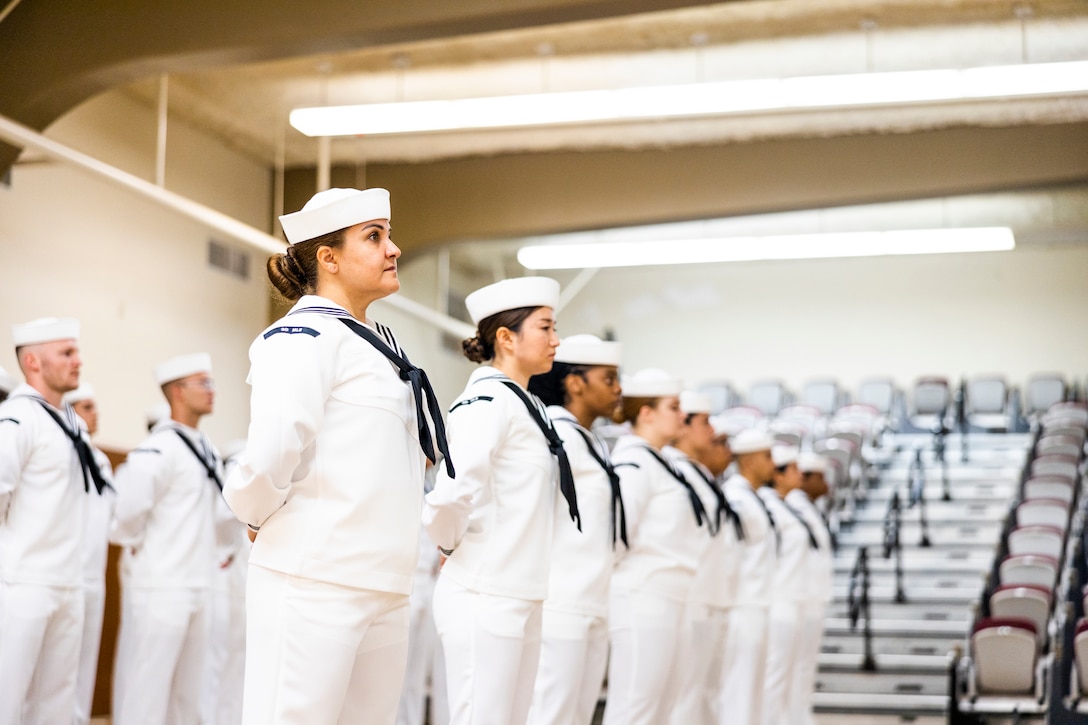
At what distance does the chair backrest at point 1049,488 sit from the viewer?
1277cm

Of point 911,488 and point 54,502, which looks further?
point 911,488

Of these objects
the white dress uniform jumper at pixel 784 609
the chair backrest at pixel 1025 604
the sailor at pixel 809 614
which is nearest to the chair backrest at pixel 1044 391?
the chair backrest at pixel 1025 604

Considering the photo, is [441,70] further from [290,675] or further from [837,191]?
[290,675]

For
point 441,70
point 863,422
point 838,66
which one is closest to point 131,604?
point 441,70

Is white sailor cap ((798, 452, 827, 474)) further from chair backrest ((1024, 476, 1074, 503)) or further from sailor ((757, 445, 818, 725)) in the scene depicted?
chair backrest ((1024, 476, 1074, 503))

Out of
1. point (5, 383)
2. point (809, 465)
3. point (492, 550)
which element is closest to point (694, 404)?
point (809, 465)

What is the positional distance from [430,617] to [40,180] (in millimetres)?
5647

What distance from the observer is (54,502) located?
16.8ft

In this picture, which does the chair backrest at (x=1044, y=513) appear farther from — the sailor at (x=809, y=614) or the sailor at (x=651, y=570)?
the sailor at (x=651, y=570)

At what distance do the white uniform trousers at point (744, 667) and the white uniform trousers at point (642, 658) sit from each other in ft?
6.84

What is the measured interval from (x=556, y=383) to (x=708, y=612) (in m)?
1.88

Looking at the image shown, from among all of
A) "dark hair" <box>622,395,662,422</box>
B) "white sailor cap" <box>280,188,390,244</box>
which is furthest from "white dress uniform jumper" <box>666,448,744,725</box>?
"white sailor cap" <box>280,188,390,244</box>

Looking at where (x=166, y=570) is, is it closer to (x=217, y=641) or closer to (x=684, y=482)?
(x=217, y=641)

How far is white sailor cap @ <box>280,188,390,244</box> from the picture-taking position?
2.98 m
